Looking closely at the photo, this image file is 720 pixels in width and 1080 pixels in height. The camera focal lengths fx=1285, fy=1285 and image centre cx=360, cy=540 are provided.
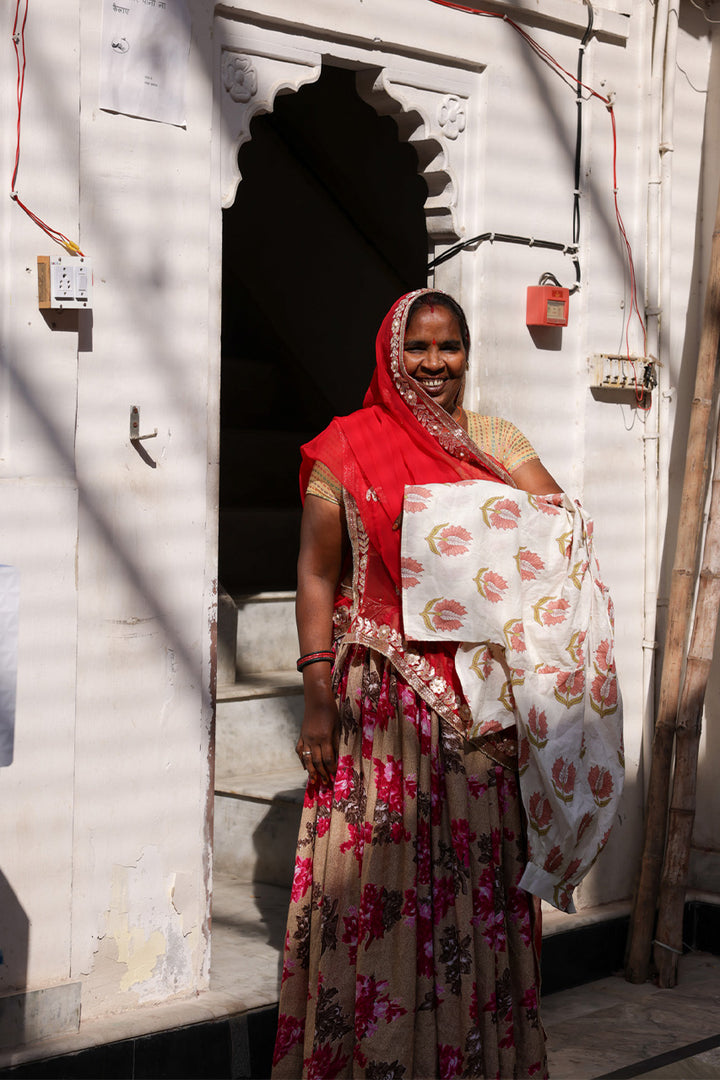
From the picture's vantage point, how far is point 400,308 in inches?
117

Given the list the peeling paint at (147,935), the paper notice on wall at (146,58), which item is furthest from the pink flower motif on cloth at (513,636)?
the paper notice on wall at (146,58)

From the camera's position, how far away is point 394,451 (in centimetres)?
295

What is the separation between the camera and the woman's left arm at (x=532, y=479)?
10.2 feet

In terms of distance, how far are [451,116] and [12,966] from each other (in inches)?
101

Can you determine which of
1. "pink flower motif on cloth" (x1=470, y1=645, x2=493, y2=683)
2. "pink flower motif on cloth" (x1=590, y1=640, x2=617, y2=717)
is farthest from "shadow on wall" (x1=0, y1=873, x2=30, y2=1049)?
"pink flower motif on cloth" (x1=590, y1=640, x2=617, y2=717)

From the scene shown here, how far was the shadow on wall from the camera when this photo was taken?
9.51 feet

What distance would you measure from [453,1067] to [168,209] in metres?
2.11

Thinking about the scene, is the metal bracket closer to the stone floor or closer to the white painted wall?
the white painted wall

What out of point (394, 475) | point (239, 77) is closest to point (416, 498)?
point (394, 475)

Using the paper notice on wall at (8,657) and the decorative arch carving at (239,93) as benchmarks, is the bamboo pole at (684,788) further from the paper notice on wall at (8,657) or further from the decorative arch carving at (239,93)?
the paper notice on wall at (8,657)

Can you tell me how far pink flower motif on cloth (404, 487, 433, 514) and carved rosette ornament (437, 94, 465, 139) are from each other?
1.38 meters

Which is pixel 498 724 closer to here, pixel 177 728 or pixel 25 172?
pixel 177 728

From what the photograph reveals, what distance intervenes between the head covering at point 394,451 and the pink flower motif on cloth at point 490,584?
19 centimetres

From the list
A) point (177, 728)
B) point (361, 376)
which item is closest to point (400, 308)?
point (177, 728)
